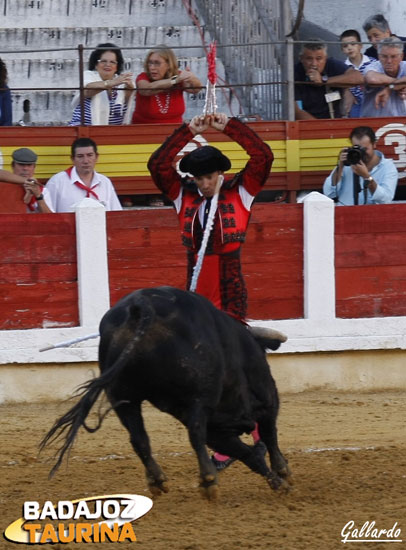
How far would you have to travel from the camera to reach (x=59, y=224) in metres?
7.44

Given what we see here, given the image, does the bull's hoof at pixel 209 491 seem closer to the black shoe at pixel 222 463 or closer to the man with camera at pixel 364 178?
the black shoe at pixel 222 463

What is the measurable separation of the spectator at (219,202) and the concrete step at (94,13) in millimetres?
5381

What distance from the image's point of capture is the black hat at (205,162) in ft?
15.9

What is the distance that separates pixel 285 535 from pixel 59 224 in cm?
375

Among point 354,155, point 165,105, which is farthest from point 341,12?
point 354,155

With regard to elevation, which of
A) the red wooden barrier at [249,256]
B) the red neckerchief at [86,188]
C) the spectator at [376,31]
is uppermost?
the spectator at [376,31]

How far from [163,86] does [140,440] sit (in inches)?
158

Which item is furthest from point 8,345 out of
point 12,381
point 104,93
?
point 104,93

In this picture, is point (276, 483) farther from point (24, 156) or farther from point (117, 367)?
point (24, 156)

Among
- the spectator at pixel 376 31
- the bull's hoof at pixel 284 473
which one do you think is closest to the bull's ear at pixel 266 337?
the bull's hoof at pixel 284 473

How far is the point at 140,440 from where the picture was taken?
4332mm

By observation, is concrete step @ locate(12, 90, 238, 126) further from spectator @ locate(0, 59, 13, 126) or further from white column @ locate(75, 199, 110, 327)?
white column @ locate(75, 199, 110, 327)

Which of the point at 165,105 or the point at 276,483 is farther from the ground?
the point at 165,105

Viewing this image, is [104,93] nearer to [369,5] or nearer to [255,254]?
[255,254]
